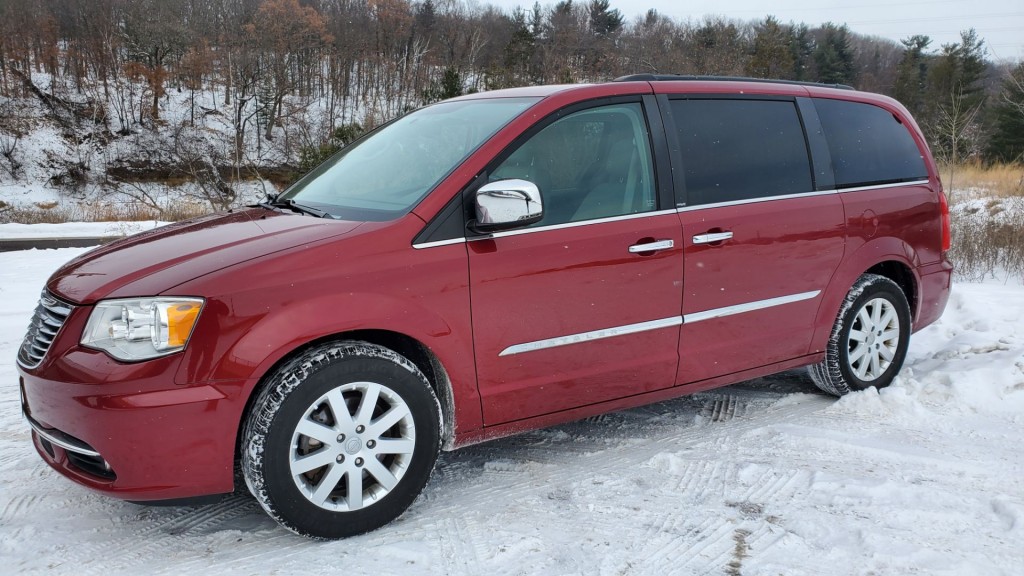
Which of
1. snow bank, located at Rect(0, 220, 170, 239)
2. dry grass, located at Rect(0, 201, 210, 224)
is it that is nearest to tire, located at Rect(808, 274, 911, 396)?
snow bank, located at Rect(0, 220, 170, 239)

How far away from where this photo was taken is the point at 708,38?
4900 cm

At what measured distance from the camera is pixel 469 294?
3.10m

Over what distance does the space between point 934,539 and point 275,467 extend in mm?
2548

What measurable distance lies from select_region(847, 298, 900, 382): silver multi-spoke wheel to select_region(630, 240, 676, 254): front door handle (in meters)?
1.64

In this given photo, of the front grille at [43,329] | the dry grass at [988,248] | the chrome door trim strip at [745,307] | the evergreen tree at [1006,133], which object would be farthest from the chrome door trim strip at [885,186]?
the evergreen tree at [1006,133]

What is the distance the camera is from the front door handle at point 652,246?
350 cm

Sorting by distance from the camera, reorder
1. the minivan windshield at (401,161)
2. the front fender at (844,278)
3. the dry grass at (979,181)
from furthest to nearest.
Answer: the dry grass at (979,181) → the front fender at (844,278) → the minivan windshield at (401,161)

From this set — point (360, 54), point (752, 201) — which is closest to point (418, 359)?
point (752, 201)

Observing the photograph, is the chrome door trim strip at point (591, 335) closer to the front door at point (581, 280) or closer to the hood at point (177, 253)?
the front door at point (581, 280)

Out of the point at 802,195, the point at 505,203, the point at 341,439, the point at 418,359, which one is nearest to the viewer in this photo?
the point at 341,439

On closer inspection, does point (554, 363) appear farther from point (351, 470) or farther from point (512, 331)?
point (351, 470)

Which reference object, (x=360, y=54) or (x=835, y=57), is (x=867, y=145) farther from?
(x=835, y=57)

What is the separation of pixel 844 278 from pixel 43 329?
4.03 meters

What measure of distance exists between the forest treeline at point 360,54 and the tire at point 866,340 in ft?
128
